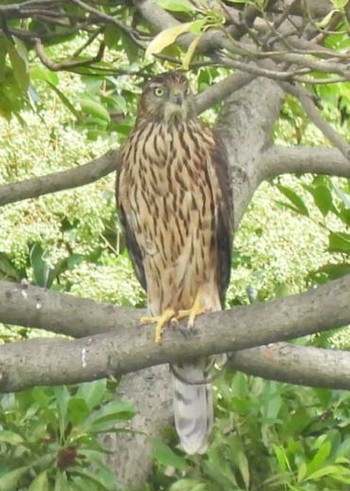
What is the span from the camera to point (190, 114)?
403cm

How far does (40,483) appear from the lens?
10.4ft

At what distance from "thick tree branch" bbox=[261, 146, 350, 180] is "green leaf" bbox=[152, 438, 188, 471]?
1.01 meters

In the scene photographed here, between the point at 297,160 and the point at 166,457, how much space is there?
3.65 feet

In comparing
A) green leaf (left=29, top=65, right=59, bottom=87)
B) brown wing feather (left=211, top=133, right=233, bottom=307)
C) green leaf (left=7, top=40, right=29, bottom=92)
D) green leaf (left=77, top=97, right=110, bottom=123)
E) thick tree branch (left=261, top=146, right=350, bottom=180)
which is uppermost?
green leaf (left=77, top=97, right=110, bottom=123)

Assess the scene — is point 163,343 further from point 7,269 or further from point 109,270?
point 7,269

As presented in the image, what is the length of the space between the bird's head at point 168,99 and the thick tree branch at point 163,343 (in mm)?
926

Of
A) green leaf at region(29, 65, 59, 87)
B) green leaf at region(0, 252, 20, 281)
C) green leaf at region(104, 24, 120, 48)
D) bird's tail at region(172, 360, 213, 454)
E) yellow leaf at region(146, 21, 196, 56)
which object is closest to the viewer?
yellow leaf at region(146, 21, 196, 56)

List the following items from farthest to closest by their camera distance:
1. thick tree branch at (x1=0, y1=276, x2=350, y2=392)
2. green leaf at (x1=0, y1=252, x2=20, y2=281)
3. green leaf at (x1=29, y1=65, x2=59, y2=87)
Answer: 1. green leaf at (x1=0, y1=252, x2=20, y2=281)
2. green leaf at (x1=29, y1=65, x2=59, y2=87)
3. thick tree branch at (x1=0, y1=276, x2=350, y2=392)

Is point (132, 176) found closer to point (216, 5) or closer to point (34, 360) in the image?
point (34, 360)

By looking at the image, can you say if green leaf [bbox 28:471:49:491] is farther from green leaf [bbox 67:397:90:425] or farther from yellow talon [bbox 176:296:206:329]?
yellow talon [bbox 176:296:206:329]

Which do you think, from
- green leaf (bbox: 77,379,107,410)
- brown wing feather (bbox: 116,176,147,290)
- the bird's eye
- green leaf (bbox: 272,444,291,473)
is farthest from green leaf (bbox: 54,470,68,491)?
the bird's eye

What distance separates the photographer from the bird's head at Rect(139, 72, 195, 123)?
382 centimetres

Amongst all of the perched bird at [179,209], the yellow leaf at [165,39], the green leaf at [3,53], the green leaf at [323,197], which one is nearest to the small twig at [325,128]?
the yellow leaf at [165,39]

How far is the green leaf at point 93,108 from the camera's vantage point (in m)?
4.84
